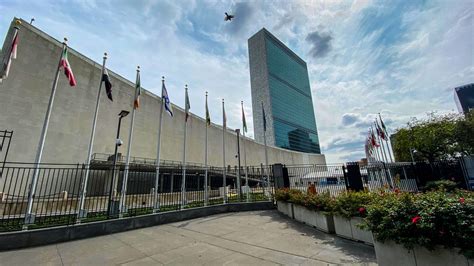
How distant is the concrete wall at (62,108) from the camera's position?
18.9 metres

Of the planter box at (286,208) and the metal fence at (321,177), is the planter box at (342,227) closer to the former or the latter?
the planter box at (286,208)

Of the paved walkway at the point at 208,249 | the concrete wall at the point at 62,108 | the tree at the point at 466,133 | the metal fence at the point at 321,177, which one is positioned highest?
the concrete wall at the point at 62,108

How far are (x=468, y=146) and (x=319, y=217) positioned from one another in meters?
25.2

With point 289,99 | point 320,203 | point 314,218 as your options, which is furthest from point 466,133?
point 289,99

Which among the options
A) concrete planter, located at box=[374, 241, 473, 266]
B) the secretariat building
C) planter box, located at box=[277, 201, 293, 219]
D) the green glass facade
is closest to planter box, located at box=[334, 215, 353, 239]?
concrete planter, located at box=[374, 241, 473, 266]

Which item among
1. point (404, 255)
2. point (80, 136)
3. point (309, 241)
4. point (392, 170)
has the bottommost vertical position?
point (309, 241)

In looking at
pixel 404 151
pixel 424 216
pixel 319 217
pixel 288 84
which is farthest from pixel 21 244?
pixel 288 84

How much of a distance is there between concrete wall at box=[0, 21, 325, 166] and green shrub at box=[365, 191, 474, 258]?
2724 centimetres

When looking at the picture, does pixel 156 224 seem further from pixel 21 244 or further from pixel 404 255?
pixel 404 255

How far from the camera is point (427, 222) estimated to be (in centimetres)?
326

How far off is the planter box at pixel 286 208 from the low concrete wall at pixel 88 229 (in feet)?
13.1

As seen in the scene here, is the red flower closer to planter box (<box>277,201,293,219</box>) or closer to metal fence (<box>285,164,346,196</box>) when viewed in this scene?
planter box (<box>277,201,293,219</box>)

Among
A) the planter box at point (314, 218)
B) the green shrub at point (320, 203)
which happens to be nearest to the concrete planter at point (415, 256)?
the green shrub at point (320, 203)

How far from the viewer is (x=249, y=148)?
5859cm
